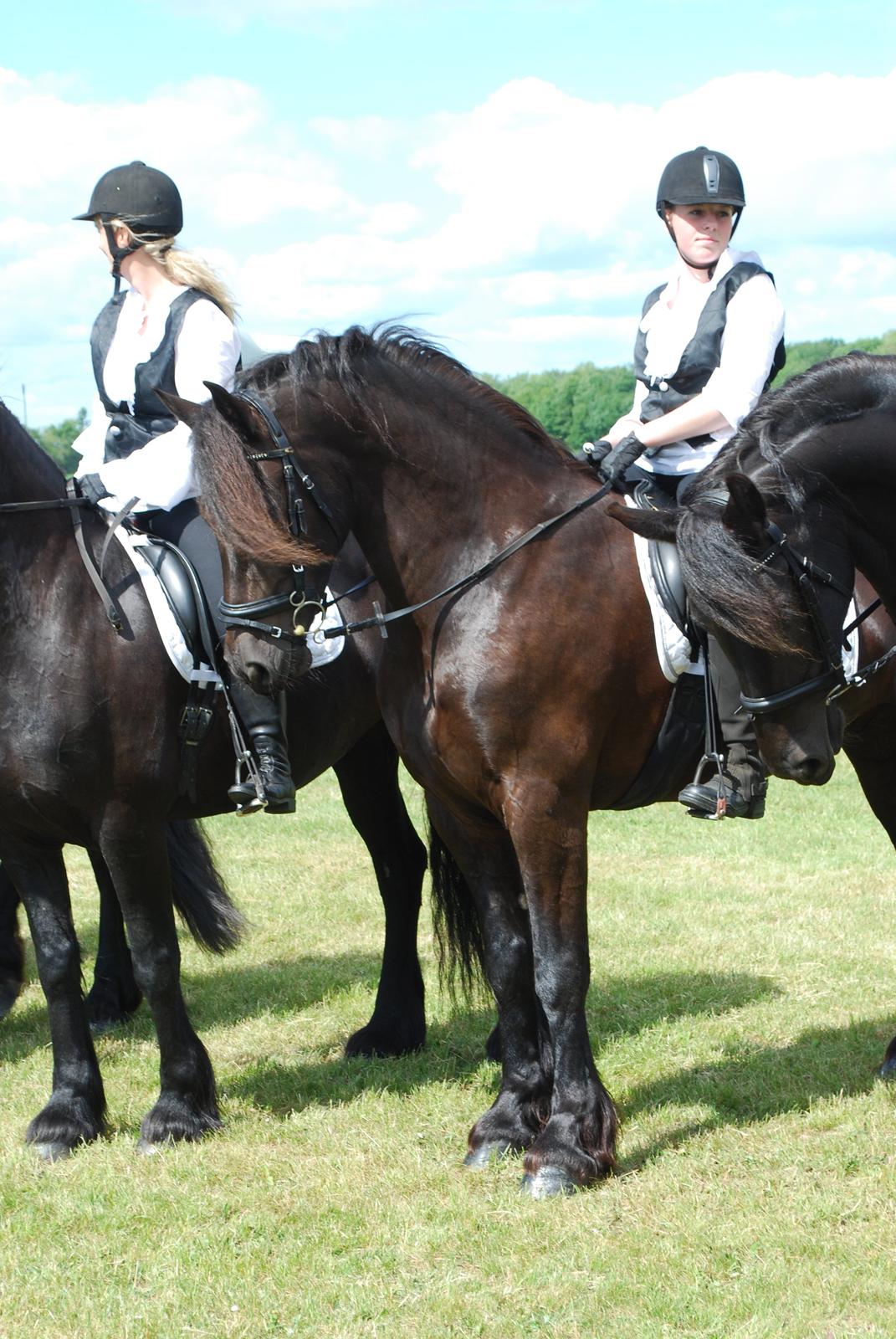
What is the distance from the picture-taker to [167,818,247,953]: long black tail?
243 inches

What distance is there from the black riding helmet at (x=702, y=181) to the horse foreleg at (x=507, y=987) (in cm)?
225

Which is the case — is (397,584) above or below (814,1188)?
above

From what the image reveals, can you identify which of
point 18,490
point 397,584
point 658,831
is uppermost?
point 18,490

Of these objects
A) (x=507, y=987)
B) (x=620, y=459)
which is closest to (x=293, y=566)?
(x=620, y=459)

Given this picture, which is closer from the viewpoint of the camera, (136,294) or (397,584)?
(397,584)

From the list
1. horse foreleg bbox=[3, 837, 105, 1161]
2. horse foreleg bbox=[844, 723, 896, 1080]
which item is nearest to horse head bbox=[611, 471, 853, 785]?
horse foreleg bbox=[844, 723, 896, 1080]

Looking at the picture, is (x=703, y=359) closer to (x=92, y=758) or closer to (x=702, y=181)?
(x=702, y=181)

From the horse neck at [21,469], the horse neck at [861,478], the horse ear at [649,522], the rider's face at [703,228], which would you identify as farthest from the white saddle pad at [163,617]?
the rider's face at [703,228]

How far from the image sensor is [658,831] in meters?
10.1

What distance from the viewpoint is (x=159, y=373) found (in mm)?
4891

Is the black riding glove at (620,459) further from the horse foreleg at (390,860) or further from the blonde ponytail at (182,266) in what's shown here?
the horse foreleg at (390,860)

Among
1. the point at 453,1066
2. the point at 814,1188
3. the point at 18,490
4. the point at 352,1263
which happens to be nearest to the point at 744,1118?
the point at 814,1188

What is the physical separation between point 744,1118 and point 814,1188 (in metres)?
0.64

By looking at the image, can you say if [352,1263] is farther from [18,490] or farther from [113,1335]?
[18,490]
